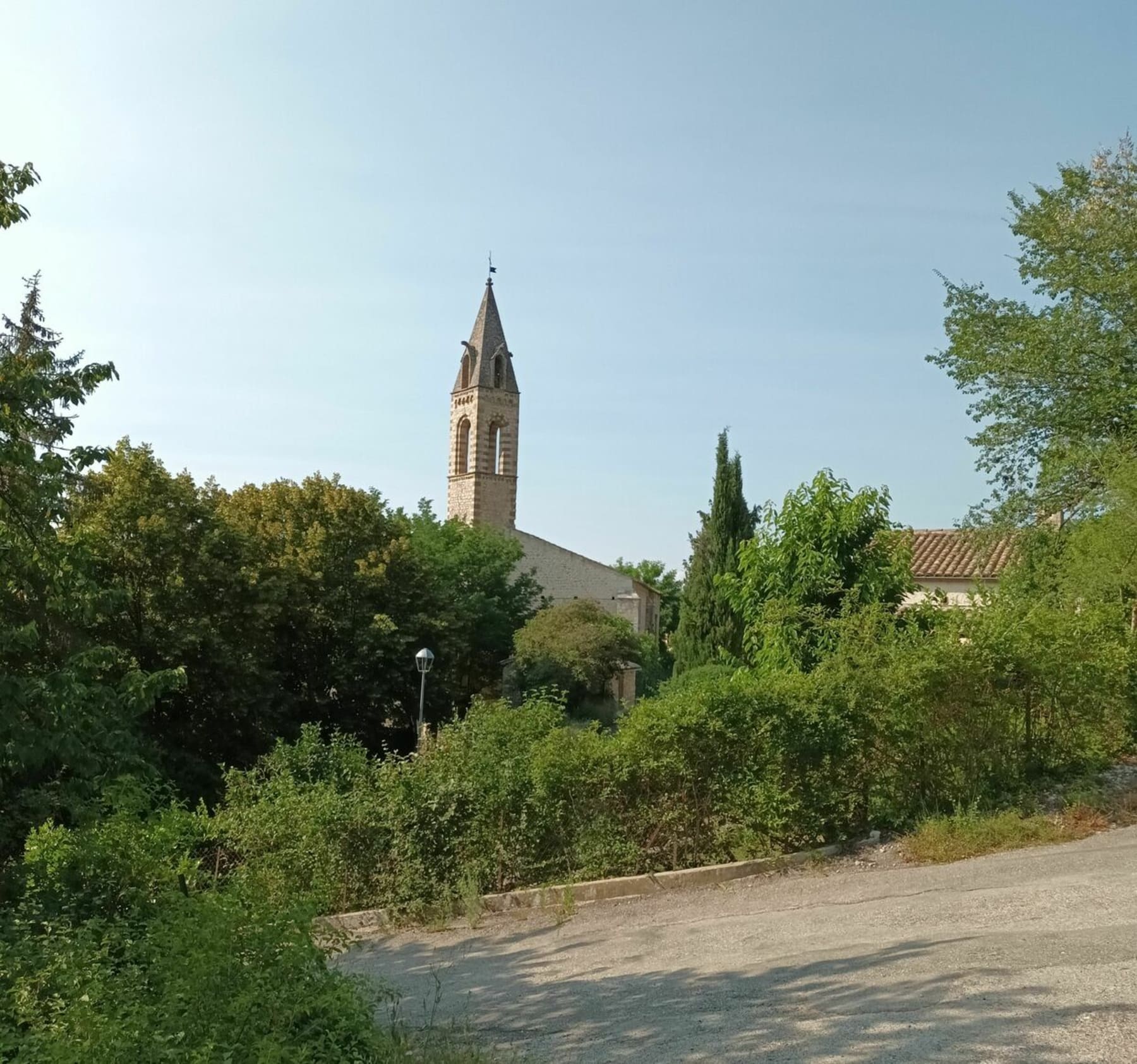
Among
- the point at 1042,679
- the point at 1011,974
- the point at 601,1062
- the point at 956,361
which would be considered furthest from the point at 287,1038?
the point at 956,361

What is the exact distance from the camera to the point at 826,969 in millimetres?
7531

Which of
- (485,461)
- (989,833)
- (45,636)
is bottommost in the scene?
(989,833)

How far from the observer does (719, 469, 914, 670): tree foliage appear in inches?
632

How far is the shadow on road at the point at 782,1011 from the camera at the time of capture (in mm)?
5805

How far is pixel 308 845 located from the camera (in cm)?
1212

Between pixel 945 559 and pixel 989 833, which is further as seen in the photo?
pixel 945 559

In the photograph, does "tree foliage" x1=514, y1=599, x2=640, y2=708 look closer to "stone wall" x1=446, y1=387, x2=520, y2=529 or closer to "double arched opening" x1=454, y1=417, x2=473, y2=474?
"stone wall" x1=446, y1=387, x2=520, y2=529

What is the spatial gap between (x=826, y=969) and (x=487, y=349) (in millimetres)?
59132

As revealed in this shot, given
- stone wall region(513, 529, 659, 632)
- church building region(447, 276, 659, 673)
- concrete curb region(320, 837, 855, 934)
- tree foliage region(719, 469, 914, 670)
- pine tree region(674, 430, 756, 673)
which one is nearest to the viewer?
concrete curb region(320, 837, 855, 934)

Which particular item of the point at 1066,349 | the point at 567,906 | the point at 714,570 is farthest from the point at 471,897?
the point at 714,570

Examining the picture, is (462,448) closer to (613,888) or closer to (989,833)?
(613,888)

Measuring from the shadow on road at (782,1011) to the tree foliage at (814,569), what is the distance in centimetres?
774

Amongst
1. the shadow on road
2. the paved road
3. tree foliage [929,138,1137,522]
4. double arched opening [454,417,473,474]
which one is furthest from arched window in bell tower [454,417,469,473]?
the shadow on road

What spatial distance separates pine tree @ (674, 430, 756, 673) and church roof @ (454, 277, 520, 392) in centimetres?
2747
